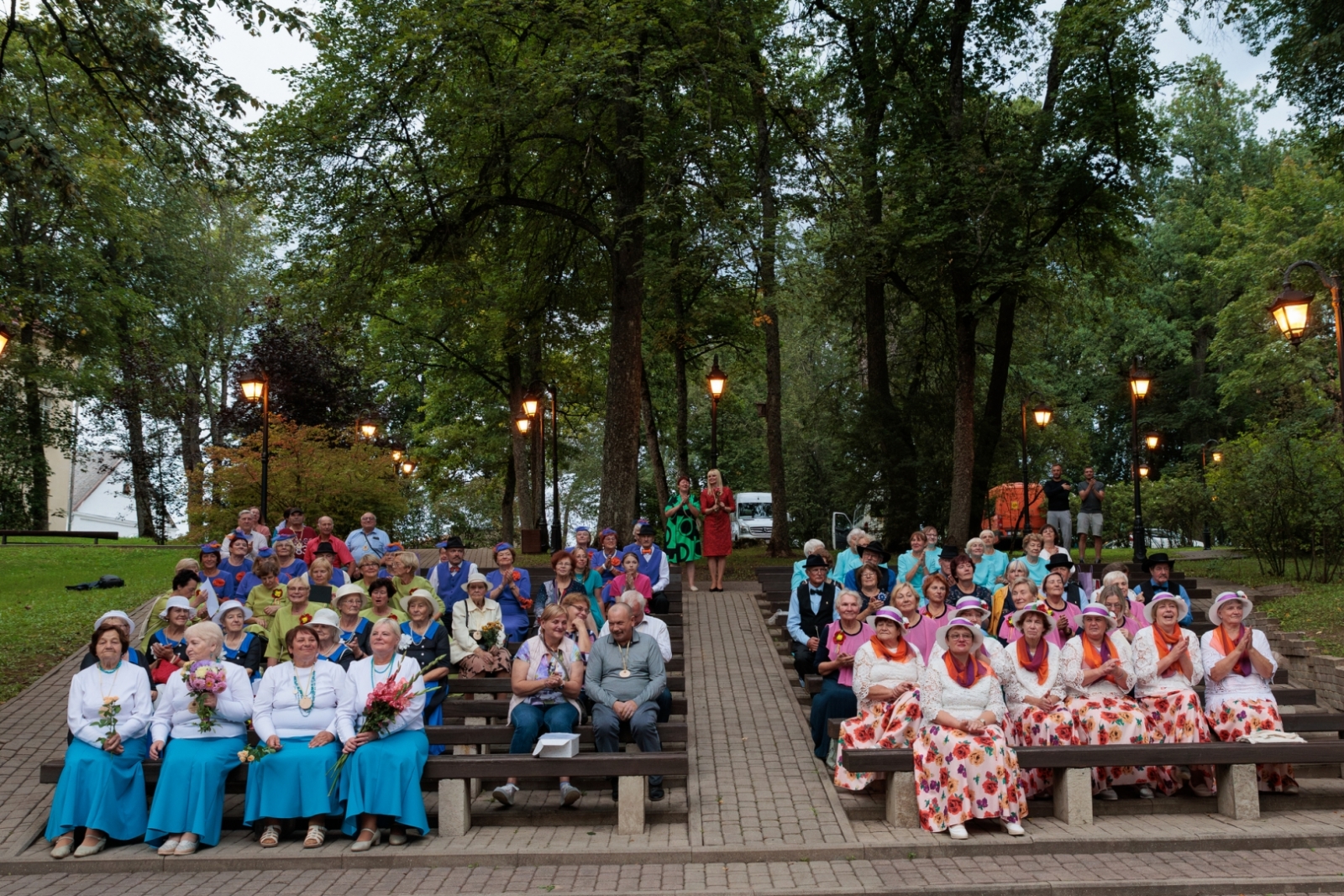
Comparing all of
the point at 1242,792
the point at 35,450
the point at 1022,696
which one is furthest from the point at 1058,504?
the point at 35,450

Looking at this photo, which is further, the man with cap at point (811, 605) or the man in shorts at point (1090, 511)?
the man in shorts at point (1090, 511)

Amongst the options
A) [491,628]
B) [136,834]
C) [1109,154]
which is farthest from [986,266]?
[136,834]

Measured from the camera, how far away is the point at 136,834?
7773 millimetres

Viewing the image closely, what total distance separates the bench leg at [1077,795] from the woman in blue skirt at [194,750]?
19.3ft

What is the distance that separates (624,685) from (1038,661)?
323 cm

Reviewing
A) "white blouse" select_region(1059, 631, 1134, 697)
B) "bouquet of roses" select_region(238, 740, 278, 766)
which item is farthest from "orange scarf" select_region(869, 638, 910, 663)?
"bouquet of roses" select_region(238, 740, 278, 766)

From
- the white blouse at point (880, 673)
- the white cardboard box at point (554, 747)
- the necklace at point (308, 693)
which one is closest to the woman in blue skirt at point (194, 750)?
the necklace at point (308, 693)

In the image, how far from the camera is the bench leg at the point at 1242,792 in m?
7.99

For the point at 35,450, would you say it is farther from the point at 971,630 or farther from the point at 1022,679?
the point at 971,630

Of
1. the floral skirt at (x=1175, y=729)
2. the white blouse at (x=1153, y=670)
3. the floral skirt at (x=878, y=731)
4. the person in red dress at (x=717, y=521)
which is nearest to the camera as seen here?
the floral skirt at (x=878, y=731)

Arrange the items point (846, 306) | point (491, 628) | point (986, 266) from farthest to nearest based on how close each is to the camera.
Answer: point (846, 306) → point (986, 266) → point (491, 628)

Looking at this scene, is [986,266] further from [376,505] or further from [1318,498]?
[376,505]

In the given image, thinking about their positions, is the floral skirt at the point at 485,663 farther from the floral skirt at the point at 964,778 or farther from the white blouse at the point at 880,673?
the floral skirt at the point at 964,778

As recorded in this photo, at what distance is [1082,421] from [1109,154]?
84.5 feet
